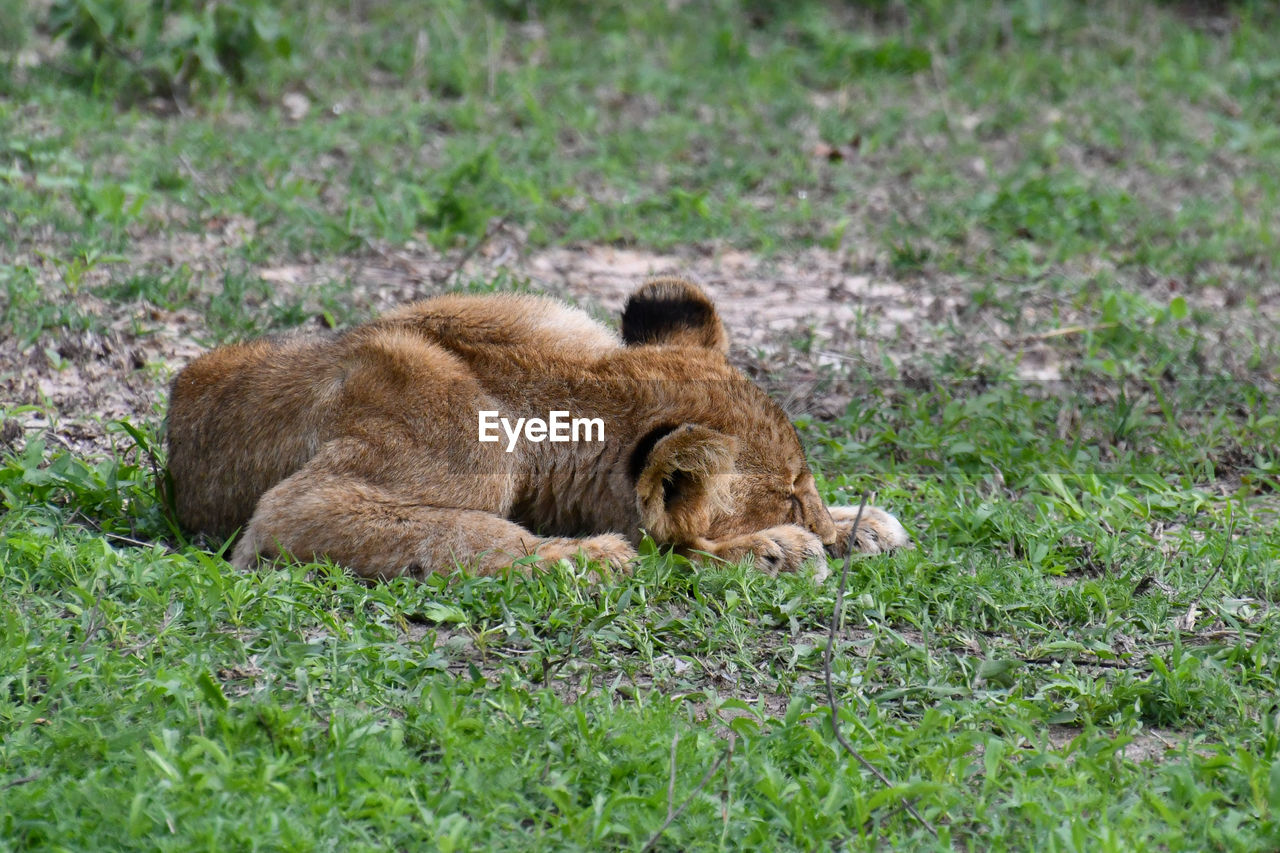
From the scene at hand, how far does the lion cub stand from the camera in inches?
187

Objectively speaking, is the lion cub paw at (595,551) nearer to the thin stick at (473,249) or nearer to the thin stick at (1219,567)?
the thin stick at (1219,567)

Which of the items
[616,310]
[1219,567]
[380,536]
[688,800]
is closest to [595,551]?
[380,536]

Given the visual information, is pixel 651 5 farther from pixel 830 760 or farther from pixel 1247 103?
pixel 830 760

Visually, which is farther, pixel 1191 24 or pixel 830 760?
pixel 1191 24

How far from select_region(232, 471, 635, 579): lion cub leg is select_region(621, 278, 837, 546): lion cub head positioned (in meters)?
0.26

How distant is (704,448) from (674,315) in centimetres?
87

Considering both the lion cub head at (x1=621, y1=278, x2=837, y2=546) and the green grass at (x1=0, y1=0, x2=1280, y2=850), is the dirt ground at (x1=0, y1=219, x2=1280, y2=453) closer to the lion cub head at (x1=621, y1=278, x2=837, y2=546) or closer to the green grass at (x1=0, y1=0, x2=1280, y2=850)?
the green grass at (x1=0, y1=0, x2=1280, y2=850)

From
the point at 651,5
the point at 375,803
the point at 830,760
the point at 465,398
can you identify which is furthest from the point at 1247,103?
the point at 375,803

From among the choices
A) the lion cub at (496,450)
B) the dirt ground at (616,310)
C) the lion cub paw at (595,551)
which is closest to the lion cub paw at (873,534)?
the lion cub at (496,450)

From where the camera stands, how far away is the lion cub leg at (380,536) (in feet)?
15.5

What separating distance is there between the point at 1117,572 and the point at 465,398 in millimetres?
2367

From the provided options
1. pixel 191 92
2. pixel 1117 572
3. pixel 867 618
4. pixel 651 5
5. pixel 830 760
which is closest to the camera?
Result: pixel 830 760

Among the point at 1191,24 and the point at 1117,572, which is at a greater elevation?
the point at 1191,24

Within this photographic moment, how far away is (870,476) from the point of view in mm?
5914
